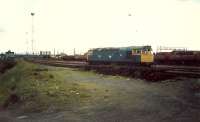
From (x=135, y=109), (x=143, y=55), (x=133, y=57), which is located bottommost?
(x=135, y=109)

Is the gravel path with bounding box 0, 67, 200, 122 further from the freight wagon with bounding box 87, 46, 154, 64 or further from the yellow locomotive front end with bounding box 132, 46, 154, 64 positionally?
the freight wagon with bounding box 87, 46, 154, 64

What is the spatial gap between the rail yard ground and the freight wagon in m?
15.6

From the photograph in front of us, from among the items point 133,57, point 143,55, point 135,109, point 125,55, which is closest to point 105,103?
point 135,109

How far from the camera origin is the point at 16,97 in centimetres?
2283

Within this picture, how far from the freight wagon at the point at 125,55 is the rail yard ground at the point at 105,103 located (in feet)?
51.3

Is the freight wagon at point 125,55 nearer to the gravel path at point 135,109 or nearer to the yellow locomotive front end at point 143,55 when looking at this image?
the yellow locomotive front end at point 143,55

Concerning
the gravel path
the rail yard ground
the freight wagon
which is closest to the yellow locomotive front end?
the freight wagon

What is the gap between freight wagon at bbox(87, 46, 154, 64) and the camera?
41500 mm

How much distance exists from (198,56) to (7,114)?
31084mm

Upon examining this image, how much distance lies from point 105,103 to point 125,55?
2542cm

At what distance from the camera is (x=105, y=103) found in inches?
708

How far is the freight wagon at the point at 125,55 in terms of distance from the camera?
136ft

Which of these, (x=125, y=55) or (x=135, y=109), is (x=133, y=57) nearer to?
(x=125, y=55)

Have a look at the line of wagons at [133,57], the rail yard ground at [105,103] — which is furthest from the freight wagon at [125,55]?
the rail yard ground at [105,103]
